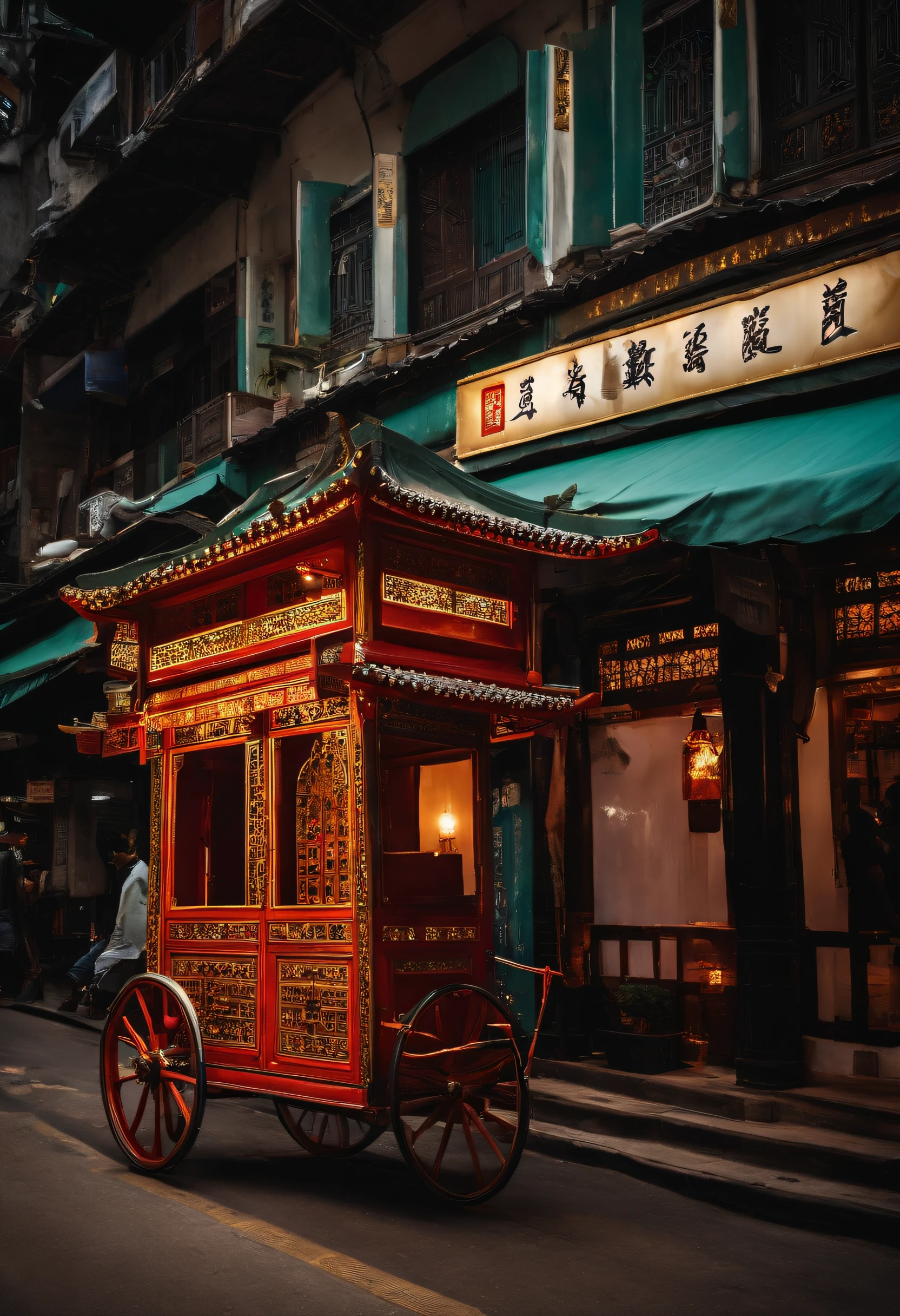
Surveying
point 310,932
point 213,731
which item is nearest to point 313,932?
point 310,932

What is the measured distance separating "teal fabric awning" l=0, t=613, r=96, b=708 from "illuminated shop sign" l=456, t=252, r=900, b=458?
511cm

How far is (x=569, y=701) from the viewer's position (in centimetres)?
737

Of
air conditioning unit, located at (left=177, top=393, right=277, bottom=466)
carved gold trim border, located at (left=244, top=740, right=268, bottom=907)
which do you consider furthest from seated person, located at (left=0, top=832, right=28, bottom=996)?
carved gold trim border, located at (left=244, top=740, right=268, bottom=907)

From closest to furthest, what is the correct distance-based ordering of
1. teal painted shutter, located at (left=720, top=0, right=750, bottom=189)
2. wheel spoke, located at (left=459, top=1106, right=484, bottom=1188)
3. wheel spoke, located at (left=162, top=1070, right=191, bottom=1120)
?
wheel spoke, located at (left=459, top=1106, right=484, bottom=1188) < wheel spoke, located at (left=162, top=1070, right=191, bottom=1120) < teal painted shutter, located at (left=720, top=0, right=750, bottom=189)

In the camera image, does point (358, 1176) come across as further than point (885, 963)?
No

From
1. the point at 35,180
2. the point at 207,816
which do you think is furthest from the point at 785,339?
the point at 35,180

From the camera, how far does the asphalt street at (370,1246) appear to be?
4797 mm

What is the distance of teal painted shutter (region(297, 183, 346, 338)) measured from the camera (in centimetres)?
1442

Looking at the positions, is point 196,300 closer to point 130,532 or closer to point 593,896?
point 130,532

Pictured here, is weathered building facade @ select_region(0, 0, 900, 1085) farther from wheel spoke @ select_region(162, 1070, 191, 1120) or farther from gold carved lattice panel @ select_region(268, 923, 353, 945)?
wheel spoke @ select_region(162, 1070, 191, 1120)

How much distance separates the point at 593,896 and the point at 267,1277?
5971mm

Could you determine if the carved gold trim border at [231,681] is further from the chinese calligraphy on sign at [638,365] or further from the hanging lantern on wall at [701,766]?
the chinese calligraphy on sign at [638,365]

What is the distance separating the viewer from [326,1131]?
775cm

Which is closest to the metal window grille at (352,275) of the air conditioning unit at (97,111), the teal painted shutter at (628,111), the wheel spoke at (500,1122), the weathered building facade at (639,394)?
the weathered building facade at (639,394)
